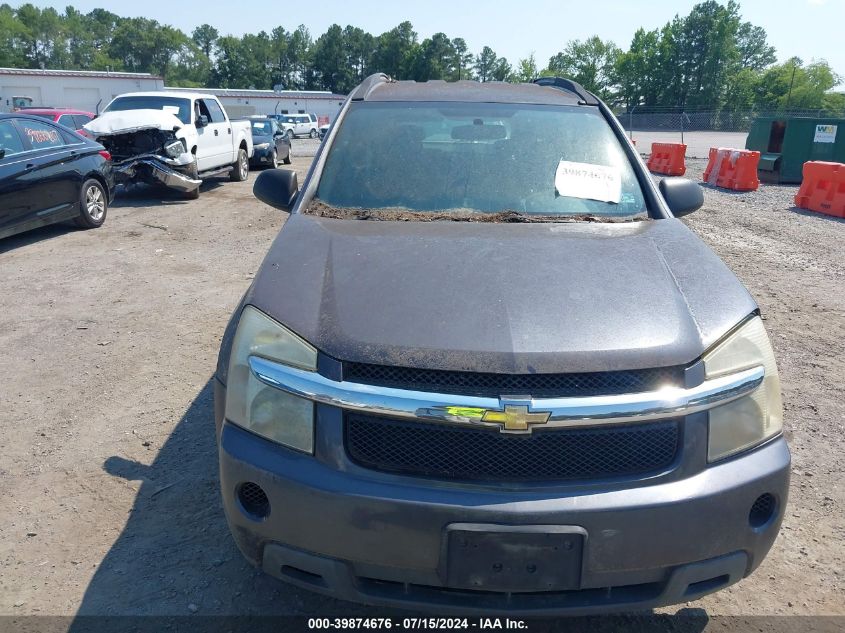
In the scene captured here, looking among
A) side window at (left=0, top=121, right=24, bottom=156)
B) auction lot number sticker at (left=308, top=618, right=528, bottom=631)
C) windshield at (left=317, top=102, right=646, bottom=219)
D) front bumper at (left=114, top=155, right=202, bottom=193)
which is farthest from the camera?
front bumper at (left=114, top=155, right=202, bottom=193)

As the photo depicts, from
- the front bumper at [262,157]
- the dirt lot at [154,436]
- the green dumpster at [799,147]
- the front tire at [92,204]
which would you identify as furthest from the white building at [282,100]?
the dirt lot at [154,436]

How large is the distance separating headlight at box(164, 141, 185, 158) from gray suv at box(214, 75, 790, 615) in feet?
35.4

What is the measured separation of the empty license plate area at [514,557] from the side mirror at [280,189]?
211 centimetres

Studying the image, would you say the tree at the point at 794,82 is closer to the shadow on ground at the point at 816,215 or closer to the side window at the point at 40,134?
the shadow on ground at the point at 816,215

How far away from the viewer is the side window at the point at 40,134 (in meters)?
8.50

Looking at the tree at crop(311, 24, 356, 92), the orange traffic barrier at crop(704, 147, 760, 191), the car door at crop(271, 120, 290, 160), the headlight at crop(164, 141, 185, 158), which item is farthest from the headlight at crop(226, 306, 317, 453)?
the tree at crop(311, 24, 356, 92)

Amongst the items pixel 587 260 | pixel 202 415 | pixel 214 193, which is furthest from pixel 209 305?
pixel 214 193

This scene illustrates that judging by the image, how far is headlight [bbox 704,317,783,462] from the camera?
200cm

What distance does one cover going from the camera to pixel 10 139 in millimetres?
8188

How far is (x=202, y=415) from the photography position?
13.2 feet

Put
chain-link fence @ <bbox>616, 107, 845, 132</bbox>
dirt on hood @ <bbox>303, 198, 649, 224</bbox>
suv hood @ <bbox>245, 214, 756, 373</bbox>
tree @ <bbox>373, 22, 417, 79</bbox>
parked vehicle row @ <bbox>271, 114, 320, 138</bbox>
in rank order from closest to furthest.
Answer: suv hood @ <bbox>245, 214, 756, 373</bbox> → dirt on hood @ <bbox>303, 198, 649, 224</bbox> → chain-link fence @ <bbox>616, 107, 845, 132</bbox> → parked vehicle row @ <bbox>271, 114, 320, 138</bbox> → tree @ <bbox>373, 22, 417, 79</bbox>

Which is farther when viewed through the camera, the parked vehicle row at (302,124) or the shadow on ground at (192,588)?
the parked vehicle row at (302,124)

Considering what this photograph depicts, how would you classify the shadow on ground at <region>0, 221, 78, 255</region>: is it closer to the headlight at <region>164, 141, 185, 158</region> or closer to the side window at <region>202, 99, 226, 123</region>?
the headlight at <region>164, 141, 185, 158</region>

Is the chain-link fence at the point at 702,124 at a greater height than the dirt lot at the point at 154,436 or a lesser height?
greater
